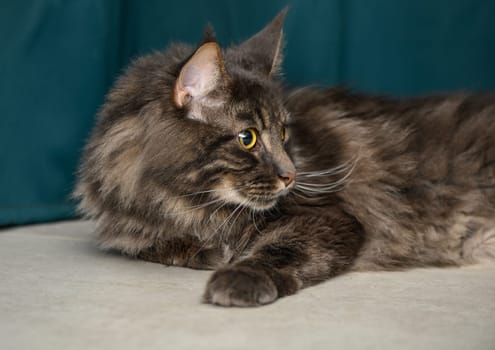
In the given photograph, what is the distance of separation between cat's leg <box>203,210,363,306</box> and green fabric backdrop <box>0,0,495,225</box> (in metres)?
1.26

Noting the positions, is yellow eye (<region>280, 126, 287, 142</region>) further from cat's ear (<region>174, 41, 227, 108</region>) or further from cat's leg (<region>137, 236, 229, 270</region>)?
cat's leg (<region>137, 236, 229, 270</region>)

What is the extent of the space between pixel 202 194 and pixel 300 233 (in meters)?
0.36

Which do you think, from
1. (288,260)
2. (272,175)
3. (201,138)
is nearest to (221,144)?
(201,138)

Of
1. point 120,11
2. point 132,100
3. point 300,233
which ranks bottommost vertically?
point 300,233

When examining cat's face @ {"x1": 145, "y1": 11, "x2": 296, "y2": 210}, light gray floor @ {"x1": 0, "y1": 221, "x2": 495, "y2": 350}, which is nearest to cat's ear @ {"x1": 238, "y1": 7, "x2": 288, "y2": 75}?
cat's face @ {"x1": 145, "y1": 11, "x2": 296, "y2": 210}

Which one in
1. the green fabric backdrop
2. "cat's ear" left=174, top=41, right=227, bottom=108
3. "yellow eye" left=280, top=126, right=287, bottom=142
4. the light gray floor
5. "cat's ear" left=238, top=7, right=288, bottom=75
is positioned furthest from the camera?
the green fabric backdrop

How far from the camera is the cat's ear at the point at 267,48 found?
249 centimetres

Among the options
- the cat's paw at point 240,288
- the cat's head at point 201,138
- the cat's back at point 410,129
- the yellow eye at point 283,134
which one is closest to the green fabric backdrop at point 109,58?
the cat's back at point 410,129

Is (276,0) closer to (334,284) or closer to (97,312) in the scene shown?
(334,284)

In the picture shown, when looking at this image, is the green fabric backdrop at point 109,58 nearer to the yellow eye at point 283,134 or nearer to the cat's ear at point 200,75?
the yellow eye at point 283,134

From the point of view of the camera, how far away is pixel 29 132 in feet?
11.0

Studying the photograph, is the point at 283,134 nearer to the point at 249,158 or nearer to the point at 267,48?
the point at 249,158

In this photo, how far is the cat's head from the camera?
7.18 feet

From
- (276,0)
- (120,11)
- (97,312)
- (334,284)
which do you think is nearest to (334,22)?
(276,0)
